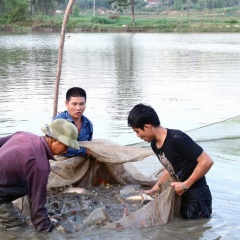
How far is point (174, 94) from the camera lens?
1352 centimetres

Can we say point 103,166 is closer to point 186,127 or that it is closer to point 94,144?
point 94,144

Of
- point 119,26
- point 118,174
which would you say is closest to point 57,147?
point 118,174

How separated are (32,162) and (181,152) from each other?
1249 mm

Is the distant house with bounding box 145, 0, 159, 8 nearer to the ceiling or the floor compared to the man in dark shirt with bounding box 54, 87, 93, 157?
nearer to the ceiling

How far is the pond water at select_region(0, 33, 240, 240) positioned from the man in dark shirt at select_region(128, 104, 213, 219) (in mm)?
223

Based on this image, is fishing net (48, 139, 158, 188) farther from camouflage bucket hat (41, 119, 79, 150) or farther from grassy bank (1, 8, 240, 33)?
grassy bank (1, 8, 240, 33)

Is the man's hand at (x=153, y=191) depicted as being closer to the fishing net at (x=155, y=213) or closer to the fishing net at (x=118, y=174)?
the fishing net at (x=118, y=174)

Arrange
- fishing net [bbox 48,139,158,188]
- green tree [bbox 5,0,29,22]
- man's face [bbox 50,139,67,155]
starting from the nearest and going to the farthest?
1. man's face [bbox 50,139,67,155]
2. fishing net [bbox 48,139,158,188]
3. green tree [bbox 5,0,29,22]

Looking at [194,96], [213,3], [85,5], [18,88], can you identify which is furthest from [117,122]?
[85,5]

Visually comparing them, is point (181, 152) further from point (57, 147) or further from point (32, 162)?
point (32, 162)

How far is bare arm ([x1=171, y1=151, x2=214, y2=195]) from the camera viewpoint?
172 inches

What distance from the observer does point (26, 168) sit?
3.92m

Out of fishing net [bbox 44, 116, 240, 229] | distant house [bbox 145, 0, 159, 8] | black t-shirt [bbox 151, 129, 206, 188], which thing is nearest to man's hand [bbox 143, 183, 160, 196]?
fishing net [bbox 44, 116, 240, 229]

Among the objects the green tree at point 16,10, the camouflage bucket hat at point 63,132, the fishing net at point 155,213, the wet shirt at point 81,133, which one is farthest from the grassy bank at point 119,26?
the camouflage bucket hat at point 63,132
